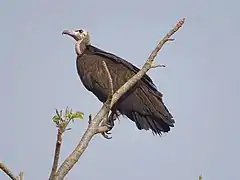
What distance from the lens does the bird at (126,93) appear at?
1041 centimetres

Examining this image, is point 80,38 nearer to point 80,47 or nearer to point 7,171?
point 80,47

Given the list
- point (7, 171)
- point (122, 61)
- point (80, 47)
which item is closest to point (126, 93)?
point (122, 61)

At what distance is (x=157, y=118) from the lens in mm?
10414

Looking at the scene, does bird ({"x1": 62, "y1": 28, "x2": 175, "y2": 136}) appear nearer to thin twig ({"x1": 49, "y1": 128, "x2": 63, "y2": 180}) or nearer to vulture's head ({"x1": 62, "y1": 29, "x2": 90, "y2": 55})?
vulture's head ({"x1": 62, "y1": 29, "x2": 90, "y2": 55})

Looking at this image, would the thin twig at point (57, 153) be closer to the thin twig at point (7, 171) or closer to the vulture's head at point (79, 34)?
the thin twig at point (7, 171)

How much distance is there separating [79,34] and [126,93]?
383 cm

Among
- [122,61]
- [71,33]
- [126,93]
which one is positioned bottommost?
[126,93]

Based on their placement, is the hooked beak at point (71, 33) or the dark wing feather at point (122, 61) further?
the hooked beak at point (71, 33)

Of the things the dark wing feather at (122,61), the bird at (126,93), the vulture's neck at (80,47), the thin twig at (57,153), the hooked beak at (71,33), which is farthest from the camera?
the hooked beak at (71,33)

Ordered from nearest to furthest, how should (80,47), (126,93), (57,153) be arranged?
(57,153)
(126,93)
(80,47)

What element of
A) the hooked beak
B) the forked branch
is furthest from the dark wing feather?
the forked branch

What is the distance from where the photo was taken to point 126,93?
10.0m

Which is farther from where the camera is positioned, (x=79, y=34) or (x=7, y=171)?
(x=79, y=34)

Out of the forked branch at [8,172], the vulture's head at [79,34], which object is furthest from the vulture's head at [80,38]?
the forked branch at [8,172]
